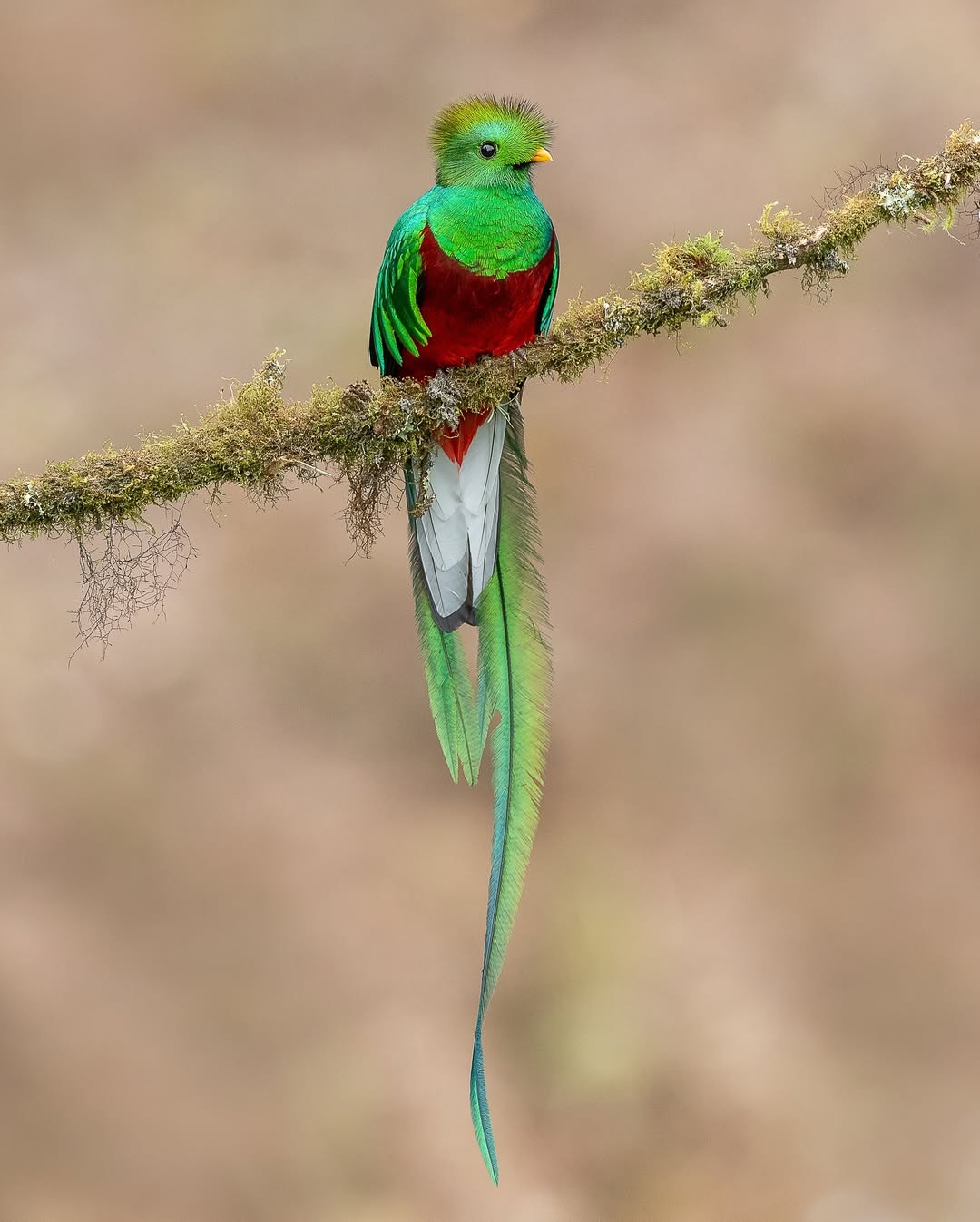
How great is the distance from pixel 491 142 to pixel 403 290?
31 centimetres

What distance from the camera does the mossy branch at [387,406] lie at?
2.11m

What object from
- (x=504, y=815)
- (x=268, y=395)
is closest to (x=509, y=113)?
(x=268, y=395)

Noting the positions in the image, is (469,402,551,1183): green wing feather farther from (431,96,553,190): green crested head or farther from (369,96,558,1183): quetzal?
(431,96,553,190): green crested head

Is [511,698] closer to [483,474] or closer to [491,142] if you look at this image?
[483,474]

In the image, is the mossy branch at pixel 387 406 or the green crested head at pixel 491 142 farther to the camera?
the green crested head at pixel 491 142

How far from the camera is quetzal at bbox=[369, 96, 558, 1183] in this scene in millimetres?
2373

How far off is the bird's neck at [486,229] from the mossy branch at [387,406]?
18 centimetres

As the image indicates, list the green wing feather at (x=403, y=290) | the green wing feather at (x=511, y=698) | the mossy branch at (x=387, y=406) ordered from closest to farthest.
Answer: the mossy branch at (x=387, y=406), the green wing feather at (x=511, y=698), the green wing feather at (x=403, y=290)

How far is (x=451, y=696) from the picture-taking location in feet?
8.04

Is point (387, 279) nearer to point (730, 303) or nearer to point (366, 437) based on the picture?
point (366, 437)

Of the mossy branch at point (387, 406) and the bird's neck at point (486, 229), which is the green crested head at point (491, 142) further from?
the mossy branch at point (387, 406)

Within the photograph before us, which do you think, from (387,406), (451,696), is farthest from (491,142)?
(451,696)

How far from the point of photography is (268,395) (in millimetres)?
2266

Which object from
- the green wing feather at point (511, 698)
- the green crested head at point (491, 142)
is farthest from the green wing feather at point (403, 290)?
the green wing feather at point (511, 698)
